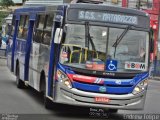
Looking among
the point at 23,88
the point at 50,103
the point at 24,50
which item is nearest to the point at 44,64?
the point at 50,103

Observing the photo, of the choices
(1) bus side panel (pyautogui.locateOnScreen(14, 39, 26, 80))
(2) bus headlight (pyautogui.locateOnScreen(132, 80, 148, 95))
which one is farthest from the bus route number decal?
(1) bus side panel (pyautogui.locateOnScreen(14, 39, 26, 80))

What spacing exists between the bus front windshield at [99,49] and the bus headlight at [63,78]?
0.25 metres

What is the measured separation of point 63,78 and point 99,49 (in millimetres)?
1068

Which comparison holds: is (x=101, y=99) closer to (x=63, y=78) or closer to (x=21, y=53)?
(x=63, y=78)

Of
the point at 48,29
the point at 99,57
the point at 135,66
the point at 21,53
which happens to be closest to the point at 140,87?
the point at 135,66

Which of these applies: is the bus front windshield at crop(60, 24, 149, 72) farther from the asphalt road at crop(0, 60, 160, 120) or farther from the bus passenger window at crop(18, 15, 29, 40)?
the bus passenger window at crop(18, 15, 29, 40)

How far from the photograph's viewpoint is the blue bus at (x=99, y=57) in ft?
40.6

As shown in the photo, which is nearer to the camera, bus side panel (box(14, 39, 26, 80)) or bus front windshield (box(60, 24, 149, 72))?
bus front windshield (box(60, 24, 149, 72))

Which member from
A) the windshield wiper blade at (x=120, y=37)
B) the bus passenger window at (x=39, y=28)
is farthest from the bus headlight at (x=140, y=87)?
the bus passenger window at (x=39, y=28)

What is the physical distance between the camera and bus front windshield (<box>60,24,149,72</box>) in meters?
12.5

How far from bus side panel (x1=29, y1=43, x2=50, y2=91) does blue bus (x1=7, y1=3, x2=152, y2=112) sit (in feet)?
2.14

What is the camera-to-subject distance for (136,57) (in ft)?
42.3

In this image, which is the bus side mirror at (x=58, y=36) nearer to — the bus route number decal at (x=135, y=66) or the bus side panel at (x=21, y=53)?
the bus route number decal at (x=135, y=66)

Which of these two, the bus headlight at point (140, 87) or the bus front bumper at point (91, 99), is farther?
the bus headlight at point (140, 87)
